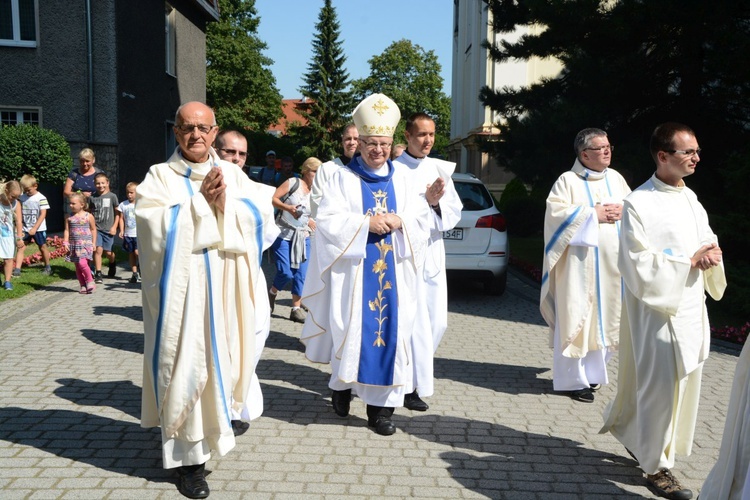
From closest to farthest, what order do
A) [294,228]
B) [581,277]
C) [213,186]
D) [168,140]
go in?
[213,186] → [581,277] → [294,228] → [168,140]

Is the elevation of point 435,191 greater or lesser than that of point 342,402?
greater

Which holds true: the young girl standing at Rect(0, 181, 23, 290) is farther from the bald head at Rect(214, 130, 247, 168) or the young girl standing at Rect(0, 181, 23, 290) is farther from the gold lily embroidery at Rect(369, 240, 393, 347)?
the gold lily embroidery at Rect(369, 240, 393, 347)

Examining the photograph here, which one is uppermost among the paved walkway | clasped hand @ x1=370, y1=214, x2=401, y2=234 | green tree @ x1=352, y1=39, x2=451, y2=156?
green tree @ x1=352, y1=39, x2=451, y2=156

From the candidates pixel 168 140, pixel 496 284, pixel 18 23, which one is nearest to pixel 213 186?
pixel 496 284

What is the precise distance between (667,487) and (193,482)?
102 inches

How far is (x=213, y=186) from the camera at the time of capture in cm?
414

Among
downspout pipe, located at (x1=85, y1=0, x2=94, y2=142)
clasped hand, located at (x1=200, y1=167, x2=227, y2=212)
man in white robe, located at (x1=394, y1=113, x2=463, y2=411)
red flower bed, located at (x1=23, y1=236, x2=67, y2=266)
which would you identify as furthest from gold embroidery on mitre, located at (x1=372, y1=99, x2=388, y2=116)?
downspout pipe, located at (x1=85, y1=0, x2=94, y2=142)

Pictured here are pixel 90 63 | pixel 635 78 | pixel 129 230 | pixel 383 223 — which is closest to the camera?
pixel 383 223

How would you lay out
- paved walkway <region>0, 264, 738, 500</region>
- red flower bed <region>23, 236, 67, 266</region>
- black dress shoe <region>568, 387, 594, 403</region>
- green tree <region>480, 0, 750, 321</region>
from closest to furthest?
paved walkway <region>0, 264, 738, 500</region>, black dress shoe <region>568, 387, 594, 403</region>, green tree <region>480, 0, 750, 321</region>, red flower bed <region>23, 236, 67, 266</region>

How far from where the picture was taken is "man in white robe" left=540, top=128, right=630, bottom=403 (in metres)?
6.30

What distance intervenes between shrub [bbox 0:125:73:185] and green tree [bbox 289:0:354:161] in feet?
161

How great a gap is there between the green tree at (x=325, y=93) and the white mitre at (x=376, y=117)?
62052mm

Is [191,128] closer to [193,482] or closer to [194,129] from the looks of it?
[194,129]

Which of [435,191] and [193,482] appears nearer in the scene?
[193,482]
